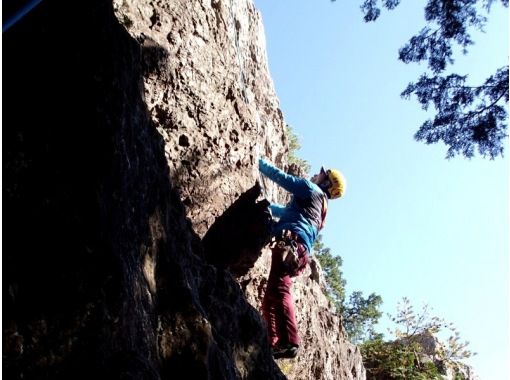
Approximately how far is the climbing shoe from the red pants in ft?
0.17

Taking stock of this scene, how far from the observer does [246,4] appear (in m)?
12.0

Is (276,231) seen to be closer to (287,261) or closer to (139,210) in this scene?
(287,261)

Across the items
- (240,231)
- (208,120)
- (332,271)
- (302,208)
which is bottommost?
(240,231)

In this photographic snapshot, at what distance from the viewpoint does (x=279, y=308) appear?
6.25m

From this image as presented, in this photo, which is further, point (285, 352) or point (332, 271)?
point (332, 271)

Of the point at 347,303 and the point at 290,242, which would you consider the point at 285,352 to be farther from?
the point at 347,303

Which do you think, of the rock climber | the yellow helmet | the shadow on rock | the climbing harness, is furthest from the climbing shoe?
the yellow helmet

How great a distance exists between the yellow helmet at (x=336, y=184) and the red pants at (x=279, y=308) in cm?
142

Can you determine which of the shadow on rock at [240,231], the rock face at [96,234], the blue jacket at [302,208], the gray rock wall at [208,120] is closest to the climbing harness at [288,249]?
the blue jacket at [302,208]

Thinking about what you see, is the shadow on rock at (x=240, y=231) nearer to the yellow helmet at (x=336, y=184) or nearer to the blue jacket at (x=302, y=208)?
the blue jacket at (x=302, y=208)

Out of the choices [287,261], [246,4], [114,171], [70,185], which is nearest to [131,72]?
[114,171]

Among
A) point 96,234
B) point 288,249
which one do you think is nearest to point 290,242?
point 288,249

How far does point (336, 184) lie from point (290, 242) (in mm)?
1496

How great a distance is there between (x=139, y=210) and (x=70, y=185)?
80cm
